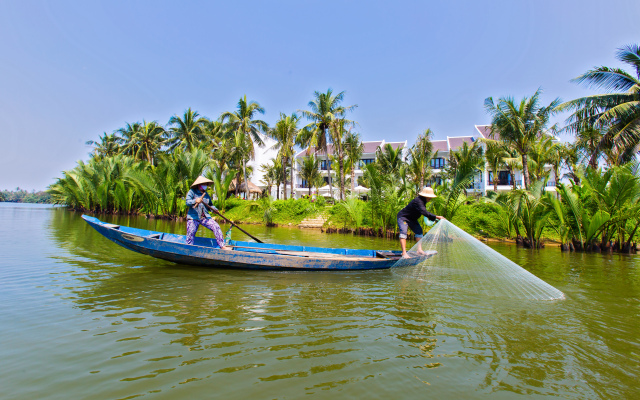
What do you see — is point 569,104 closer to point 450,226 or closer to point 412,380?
point 450,226

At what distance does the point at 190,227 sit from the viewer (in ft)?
23.5

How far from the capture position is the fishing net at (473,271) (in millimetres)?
5695

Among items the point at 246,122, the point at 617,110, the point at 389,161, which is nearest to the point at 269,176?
the point at 246,122

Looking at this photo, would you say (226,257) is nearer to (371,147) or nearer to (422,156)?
(422,156)

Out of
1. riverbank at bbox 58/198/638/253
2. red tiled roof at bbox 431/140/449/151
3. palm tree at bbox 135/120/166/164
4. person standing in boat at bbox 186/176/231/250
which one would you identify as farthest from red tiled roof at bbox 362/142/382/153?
person standing in boat at bbox 186/176/231/250

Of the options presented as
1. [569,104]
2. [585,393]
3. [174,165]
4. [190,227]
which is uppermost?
[569,104]

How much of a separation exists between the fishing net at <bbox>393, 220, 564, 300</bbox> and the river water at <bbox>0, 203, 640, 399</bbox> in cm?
47

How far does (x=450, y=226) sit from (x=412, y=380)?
4.89 meters

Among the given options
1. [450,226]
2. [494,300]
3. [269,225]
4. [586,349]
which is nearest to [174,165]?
[269,225]

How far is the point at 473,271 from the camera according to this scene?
7.72 m

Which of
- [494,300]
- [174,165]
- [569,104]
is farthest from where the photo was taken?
[174,165]

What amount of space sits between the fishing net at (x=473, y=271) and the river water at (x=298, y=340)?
47 centimetres

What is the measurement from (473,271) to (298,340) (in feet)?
18.8

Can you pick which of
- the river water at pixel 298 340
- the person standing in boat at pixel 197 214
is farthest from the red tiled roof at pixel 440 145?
the person standing in boat at pixel 197 214
